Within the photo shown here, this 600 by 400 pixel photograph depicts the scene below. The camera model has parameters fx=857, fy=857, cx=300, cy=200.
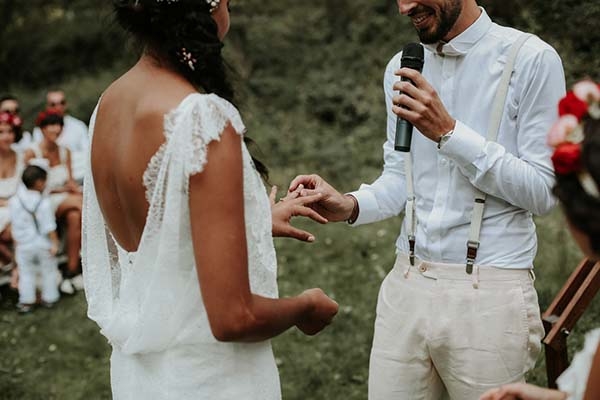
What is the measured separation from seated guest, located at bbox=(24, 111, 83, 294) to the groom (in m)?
5.16

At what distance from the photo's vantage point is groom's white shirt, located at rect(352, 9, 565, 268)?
8.93ft

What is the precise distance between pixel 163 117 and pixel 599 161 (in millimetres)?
1002

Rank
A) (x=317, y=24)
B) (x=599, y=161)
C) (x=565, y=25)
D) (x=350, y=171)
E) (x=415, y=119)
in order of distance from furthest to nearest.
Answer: (x=317, y=24) < (x=350, y=171) < (x=565, y=25) < (x=415, y=119) < (x=599, y=161)

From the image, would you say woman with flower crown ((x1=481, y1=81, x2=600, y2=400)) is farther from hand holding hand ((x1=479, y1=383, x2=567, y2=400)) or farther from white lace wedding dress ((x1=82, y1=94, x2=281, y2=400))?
white lace wedding dress ((x1=82, y1=94, x2=281, y2=400))

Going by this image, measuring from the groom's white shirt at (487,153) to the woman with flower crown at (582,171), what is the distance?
0.68 meters

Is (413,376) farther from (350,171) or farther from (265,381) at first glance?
(350,171)

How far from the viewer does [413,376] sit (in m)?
3.01

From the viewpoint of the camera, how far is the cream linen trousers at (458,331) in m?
2.86

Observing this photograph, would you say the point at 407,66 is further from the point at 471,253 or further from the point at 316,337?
the point at 316,337

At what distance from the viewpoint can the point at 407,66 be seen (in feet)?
9.61

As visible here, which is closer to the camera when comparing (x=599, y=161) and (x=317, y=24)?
(x=599, y=161)

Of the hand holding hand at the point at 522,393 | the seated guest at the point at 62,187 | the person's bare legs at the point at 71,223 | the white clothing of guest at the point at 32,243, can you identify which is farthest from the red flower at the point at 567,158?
the person's bare legs at the point at 71,223

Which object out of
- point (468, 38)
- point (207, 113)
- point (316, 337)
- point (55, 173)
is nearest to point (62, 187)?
point (55, 173)

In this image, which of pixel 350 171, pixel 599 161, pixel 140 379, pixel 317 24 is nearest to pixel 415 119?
pixel 599 161
